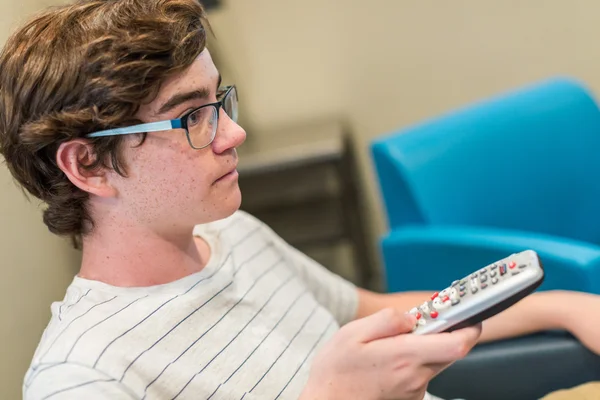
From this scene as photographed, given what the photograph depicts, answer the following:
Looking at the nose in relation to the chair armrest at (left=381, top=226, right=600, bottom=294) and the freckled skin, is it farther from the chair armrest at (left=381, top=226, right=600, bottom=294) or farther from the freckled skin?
the chair armrest at (left=381, top=226, right=600, bottom=294)

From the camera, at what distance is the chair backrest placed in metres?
1.32

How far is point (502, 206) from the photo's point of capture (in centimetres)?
140

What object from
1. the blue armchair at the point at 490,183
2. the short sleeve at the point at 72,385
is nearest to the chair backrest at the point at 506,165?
the blue armchair at the point at 490,183

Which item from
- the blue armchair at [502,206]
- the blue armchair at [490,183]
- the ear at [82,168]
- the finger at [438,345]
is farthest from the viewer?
the blue armchair at [490,183]

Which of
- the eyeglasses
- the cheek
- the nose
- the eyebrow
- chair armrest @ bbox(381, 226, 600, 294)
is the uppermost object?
the eyebrow

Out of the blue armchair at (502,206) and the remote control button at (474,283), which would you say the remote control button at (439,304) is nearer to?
the remote control button at (474,283)

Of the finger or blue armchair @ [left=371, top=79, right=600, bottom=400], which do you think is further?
blue armchair @ [left=371, top=79, right=600, bottom=400]

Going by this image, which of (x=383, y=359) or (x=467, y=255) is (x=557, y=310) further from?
(x=383, y=359)

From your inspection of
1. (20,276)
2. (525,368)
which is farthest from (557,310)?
(20,276)

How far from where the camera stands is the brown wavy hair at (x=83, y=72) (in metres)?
0.75

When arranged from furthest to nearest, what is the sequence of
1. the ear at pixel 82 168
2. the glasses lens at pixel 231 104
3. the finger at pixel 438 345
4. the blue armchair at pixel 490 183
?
the blue armchair at pixel 490 183 < the glasses lens at pixel 231 104 < the ear at pixel 82 168 < the finger at pixel 438 345

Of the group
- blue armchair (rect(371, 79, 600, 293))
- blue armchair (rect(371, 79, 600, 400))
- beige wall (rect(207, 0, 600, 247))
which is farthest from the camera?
beige wall (rect(207, 0, 600, 247))

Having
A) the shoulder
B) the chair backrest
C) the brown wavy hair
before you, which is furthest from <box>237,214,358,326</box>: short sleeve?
the brown wavy hair

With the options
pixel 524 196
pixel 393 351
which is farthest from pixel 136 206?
pixel 524 196
